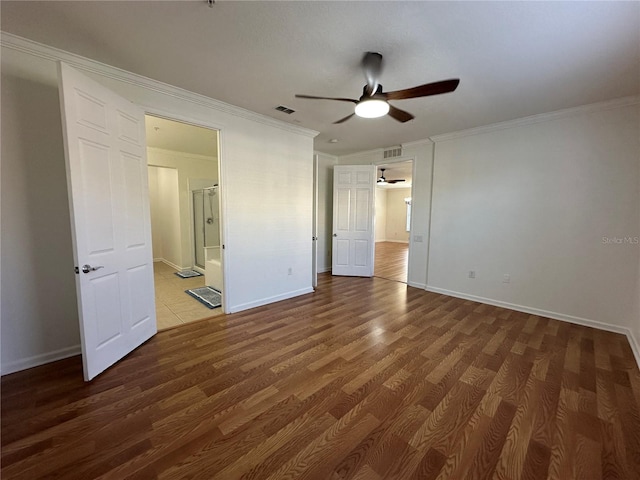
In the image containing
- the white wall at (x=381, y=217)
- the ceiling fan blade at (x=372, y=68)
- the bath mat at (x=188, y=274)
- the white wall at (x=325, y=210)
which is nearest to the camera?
the ceiling fan blade at (x=372, y=68)

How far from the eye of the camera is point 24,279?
2127 mm

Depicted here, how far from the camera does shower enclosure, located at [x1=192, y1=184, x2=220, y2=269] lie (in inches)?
222

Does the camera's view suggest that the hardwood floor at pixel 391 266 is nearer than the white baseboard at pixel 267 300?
No

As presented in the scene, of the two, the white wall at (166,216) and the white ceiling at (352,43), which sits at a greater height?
the white ceiling at (352,43)

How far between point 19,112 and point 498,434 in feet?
13.8

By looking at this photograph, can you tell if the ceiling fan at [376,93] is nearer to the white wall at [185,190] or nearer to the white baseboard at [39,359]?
the white baseboard at [39,359]

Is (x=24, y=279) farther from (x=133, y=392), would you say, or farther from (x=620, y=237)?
(x=620, y=237)

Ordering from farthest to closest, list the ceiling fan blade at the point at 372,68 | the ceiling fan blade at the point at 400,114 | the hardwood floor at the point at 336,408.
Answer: the ceiling fan blade at the point at 400,114 < the ceiling fan blade at the point at 372,68 < the hardwood floor at the point at 336,408

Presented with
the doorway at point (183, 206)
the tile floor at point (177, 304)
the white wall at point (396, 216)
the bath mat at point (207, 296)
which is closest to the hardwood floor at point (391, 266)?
the white wall at point (396, 216)

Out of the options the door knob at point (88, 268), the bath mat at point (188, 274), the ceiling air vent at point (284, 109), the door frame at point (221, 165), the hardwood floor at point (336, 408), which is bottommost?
the hardwood floor at point (336, 408)

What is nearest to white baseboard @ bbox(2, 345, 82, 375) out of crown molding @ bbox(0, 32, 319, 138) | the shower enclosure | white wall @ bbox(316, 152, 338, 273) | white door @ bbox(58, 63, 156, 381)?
white door @ bbox(58, 63, 156, 381)

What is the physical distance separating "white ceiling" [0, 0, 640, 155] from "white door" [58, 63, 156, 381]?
0.44 meters

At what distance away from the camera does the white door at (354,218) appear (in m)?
5.41

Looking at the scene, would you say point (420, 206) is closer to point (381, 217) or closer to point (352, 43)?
point (352, 43)
